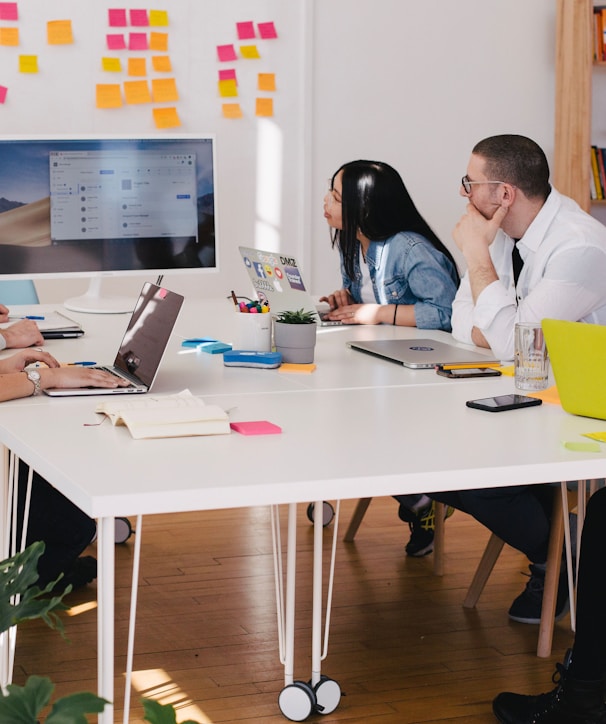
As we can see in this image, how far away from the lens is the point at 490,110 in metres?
5.08

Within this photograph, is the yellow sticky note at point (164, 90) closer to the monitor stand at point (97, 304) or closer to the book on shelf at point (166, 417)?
the monitor stand at point (97, 304)

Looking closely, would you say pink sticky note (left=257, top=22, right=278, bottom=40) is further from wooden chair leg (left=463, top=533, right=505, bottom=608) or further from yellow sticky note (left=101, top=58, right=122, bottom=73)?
wooden chair leg (left=463, top=533, right=505, bottom=608)

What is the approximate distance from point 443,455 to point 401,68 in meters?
3.61

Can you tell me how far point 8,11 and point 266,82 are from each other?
3.50ft

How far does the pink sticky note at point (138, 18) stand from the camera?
4434 mm

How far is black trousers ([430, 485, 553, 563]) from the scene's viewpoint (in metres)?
2.30

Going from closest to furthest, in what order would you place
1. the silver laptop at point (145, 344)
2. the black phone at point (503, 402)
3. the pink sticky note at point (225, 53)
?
1. the black phone at point (503, 402)
2. the silver laptop at point (145, 344)
3. the pink sticky note at point (225, 53)

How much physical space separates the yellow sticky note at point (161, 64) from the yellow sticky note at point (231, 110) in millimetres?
282

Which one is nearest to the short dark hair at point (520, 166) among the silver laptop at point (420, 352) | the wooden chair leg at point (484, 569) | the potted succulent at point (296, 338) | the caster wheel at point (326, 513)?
the silver laptop at point (420, 352)

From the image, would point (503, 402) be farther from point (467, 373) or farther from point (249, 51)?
point (249, 51)

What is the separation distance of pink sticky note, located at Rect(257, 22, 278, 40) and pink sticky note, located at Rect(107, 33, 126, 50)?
1.93ft

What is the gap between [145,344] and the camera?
6.89 ft

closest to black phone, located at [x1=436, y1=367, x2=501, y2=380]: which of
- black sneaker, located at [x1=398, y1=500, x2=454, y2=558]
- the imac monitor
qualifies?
black sneaker, located at [x1=398, y1=500, x2=454, y2=558]

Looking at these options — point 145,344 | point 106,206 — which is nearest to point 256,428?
point 145,344
